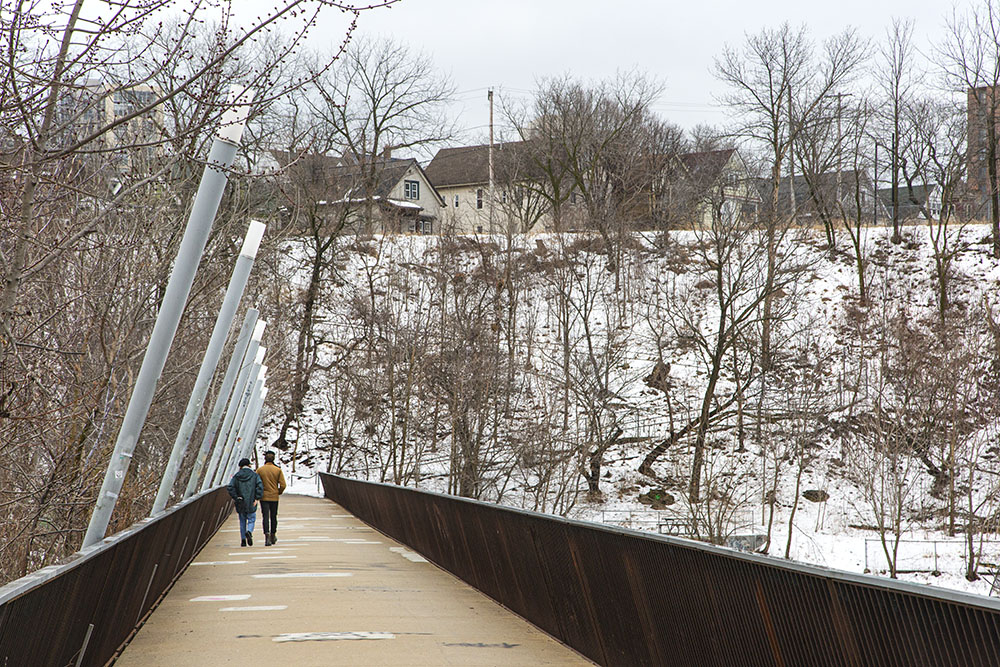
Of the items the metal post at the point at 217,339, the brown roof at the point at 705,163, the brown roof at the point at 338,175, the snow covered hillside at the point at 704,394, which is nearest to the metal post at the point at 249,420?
the snow covered hillside at the point at 704,394

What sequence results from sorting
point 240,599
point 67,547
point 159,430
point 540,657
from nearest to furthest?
point 540,657, point 240,599, point 67,547, point 159,430

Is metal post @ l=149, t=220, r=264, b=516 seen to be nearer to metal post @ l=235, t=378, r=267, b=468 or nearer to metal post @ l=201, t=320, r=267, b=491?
metal post @ l=201, t=320, r=267, b=491

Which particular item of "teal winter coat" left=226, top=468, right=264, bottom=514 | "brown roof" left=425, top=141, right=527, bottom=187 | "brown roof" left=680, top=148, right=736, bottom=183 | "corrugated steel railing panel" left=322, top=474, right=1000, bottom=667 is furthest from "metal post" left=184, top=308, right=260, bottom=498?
"brown roof" left=425, top=141, right=527, bottom=187

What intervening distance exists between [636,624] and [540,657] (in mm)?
1698

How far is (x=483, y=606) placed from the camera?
39.7 feet

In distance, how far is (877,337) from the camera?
182 ft

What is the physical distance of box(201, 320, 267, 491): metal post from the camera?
95.5 feet

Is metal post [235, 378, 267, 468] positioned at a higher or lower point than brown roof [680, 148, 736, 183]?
lower

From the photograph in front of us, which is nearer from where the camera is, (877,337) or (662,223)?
(877,337)

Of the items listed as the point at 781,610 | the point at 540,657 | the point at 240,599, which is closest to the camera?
the point at 781,610

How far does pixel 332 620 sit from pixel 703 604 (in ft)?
17.3

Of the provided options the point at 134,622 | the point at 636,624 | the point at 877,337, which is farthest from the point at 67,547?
the point at 877,337

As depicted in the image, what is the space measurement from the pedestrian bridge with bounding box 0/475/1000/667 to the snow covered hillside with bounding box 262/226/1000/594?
24.0 meters

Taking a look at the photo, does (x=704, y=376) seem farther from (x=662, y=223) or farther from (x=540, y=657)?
(x=540, y=657)
